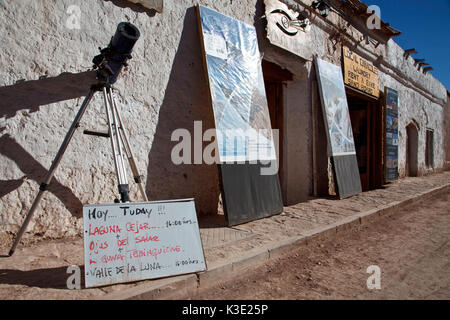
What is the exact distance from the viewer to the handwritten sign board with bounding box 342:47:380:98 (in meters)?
6.66

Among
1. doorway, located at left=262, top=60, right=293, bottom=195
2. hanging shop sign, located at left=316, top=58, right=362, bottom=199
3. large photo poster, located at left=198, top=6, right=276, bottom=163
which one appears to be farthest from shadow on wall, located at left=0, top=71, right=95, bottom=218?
hanging shop sign, located at left=316, top=58, right=362, bottom=199

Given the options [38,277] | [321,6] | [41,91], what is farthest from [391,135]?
[38,277]

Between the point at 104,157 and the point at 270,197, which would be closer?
the point at 104,157

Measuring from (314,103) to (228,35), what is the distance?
251 centimetres

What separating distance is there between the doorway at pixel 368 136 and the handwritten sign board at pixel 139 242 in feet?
23.2

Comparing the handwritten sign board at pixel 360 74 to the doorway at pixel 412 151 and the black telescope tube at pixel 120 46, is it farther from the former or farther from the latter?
the black telescope tube at pixel 120 46

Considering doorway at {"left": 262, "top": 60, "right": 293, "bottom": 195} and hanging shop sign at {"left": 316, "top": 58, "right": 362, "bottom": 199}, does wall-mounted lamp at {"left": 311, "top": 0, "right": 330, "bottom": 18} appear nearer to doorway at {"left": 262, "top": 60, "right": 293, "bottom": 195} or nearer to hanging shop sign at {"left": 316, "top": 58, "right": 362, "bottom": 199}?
hanging shop sign at {"left": 316, "top": 58, "right": 362, "bottom": 199}

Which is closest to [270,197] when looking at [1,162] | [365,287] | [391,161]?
[365,287]

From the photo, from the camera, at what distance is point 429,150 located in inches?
488

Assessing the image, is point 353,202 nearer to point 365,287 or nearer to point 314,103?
point 314,103

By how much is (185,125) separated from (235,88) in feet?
2.79

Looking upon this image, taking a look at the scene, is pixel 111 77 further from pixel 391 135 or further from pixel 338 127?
pixel 391 135

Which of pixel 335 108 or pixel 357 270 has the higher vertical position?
pixel 335 108

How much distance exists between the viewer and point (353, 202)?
5.00 metres
